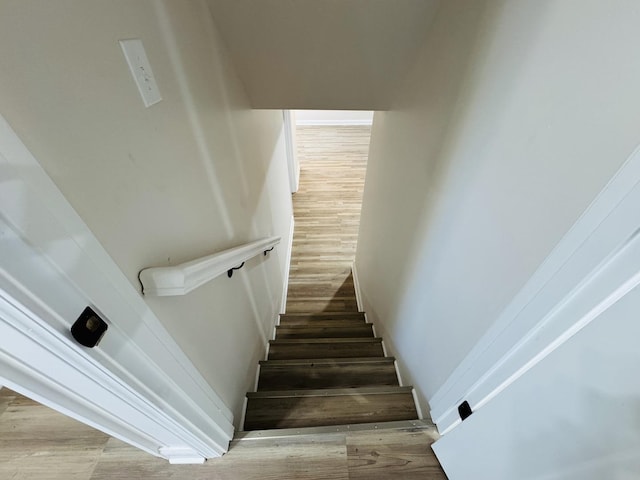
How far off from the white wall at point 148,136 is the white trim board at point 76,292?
3 centimetres

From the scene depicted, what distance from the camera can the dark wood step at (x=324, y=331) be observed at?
8.72ft

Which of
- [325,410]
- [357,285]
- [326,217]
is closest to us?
[325,410]

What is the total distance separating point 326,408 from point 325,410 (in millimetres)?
12

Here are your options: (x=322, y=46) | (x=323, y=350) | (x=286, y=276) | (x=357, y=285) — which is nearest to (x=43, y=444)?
(x=323, y=350)

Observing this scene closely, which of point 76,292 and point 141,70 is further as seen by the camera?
point 141,70

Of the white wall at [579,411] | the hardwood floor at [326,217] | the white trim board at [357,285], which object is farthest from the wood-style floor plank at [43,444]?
the white trim board at [357,285]

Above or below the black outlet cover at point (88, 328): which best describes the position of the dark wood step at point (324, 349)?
above

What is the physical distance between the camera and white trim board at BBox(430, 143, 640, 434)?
1.47 feet

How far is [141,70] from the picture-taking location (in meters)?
0.62

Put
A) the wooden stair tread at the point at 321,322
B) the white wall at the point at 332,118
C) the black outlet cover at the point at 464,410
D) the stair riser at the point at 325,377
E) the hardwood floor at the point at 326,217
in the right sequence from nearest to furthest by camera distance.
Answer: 1. the black outlet cover at the point at 464,410
2. the stair riser at the point at 325,377
3. the wooden stair tread at the point at 321,322
4. the hardwood floor at the point at 326,217
5. the white wall at the point at 332,118

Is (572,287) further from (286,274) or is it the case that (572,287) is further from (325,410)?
(286,274)

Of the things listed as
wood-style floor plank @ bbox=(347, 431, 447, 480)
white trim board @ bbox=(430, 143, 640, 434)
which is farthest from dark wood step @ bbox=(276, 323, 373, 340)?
white trim board @ bbox=(430, 143, 640, 434)

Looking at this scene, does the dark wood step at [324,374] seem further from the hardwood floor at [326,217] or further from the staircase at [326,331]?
the hardwood floor at [326,217]

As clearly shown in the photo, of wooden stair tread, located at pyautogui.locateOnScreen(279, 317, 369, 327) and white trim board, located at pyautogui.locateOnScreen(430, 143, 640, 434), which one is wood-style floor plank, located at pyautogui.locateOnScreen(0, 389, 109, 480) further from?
wooden stair tread, located at pyautogui.locateOnScreen(279, 317, 369, 327)
